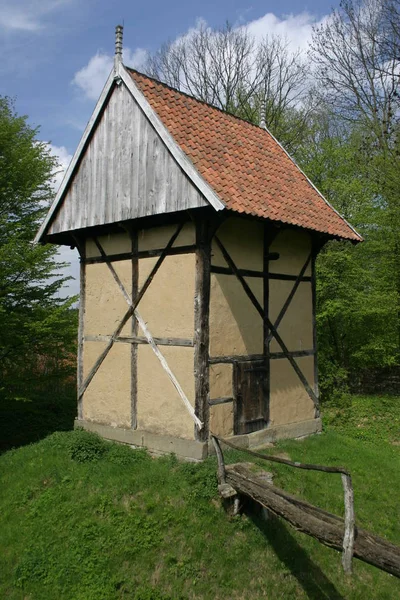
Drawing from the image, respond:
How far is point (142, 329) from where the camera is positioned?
10.5 m

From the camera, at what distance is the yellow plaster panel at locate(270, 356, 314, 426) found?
11.0 metres

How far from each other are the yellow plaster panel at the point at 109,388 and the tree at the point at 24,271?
7.51 ft

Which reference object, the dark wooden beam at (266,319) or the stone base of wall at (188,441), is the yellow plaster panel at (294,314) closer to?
the dark wooden beam at (266,319)

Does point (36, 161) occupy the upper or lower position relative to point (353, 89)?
lower

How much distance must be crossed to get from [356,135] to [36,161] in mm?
13600

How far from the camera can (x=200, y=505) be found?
26.8 ft

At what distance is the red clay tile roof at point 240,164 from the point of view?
→ 31.8 feet

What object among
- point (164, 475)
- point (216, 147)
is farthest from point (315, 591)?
point (216, 147)

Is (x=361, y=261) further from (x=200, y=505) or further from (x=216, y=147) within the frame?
(x=200, y=505)

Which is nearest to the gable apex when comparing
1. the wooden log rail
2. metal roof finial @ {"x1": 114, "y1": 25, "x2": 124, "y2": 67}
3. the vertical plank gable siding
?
the vertical plank gable siding

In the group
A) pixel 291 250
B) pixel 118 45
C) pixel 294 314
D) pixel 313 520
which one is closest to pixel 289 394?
pixel 294 314

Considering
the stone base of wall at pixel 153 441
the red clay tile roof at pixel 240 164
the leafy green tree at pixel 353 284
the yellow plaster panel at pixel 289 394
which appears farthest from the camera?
the leafy green tree at pixel 353 284

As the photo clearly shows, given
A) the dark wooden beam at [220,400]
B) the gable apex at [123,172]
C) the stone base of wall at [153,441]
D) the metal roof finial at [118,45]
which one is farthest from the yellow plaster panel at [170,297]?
the metal roof finial at [118,45]

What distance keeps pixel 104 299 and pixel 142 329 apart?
1.52m
